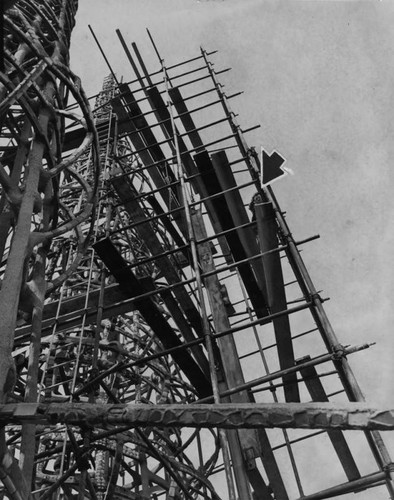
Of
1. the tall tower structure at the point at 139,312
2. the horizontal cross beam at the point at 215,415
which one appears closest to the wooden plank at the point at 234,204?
the tall tower structure at the point at 139,312

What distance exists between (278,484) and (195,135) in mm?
6860

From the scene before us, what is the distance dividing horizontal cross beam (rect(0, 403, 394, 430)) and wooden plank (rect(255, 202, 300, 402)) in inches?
110

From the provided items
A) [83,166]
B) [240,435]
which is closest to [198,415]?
[240,435]

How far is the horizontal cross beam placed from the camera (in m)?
3.02

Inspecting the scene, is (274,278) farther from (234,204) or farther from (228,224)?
(228,224)

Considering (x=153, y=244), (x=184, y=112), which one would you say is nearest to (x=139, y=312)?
(x=153, y=244)

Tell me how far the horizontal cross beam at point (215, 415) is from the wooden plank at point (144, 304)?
10.8ft

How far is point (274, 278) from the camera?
20.9 feet

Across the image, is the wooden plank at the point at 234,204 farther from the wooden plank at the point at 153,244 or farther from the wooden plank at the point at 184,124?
the wooden plank at the point at 184,124

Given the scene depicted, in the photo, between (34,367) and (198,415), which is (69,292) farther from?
(198,415)

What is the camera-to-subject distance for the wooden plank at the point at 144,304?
7016 millimetres

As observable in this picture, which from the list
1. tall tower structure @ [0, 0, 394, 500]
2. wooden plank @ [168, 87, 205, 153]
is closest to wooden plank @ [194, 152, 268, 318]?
tall tower structure @ [0, 0, 394, 500]

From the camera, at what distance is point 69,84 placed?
6039 mm

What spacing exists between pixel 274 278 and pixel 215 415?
325 cm
